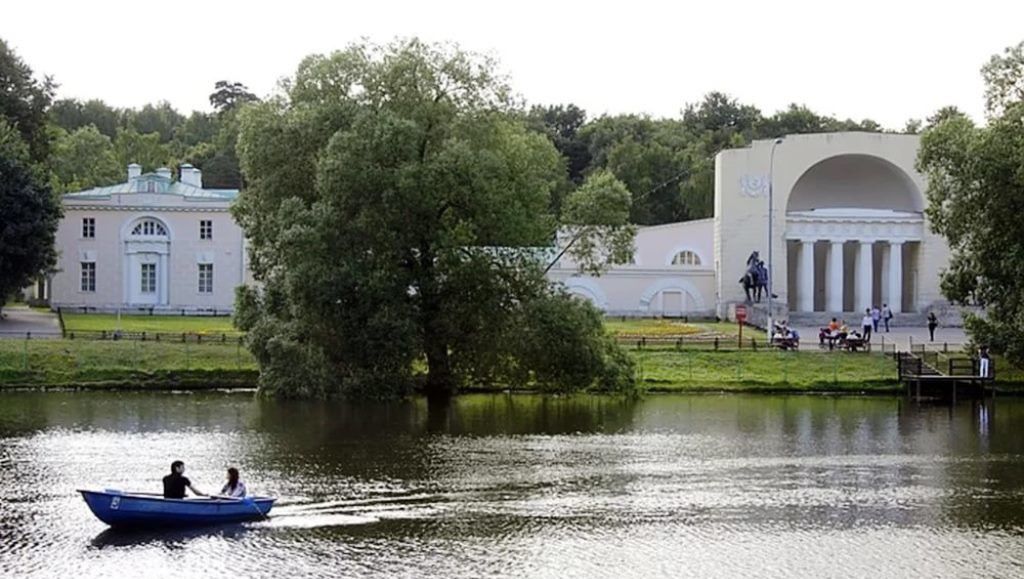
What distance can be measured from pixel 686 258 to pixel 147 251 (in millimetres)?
34778

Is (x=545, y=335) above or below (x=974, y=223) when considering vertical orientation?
below

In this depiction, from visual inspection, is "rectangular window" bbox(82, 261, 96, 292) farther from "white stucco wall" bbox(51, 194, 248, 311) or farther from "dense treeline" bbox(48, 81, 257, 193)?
"dense treeline" bbox(48, 81, 257, 193)

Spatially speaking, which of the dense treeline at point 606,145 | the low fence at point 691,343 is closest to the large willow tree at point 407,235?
the low fence at point 691,343

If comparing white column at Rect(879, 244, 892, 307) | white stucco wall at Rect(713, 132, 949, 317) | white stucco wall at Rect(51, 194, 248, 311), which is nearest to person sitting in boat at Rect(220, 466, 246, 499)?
white stucco wall at Rect(51, 194, 248, 311)

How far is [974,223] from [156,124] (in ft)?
428

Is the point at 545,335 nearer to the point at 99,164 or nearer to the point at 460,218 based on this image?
the point at 460,218

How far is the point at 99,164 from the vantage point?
112 metres

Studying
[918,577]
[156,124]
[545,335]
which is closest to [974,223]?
[545,335]

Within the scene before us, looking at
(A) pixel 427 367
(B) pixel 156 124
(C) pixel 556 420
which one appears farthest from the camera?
(B) pixel 156 124

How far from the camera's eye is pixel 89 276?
81.2 m

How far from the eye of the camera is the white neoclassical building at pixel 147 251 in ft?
266

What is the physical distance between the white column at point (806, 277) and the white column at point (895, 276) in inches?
189

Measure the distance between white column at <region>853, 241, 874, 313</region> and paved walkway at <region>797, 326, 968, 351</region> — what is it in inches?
232

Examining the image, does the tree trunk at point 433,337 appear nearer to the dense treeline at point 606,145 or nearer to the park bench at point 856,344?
the park bench at point 856,344
